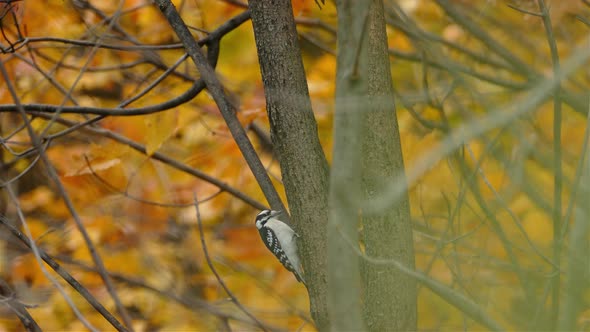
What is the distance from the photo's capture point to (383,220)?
2.36 meters

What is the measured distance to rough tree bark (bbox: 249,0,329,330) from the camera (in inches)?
95.0

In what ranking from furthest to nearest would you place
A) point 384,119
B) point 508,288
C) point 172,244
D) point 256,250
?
point 172,244, point 256,250, point 508,288, point 384,119

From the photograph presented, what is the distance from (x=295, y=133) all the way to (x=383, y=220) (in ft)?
1.65

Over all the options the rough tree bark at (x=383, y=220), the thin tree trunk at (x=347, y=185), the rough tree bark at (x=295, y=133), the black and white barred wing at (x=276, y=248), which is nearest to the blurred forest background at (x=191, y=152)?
the black and white barred wing at (x=276, y=248)

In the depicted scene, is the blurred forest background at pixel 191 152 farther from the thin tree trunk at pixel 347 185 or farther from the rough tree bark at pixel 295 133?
the thin tree trunk at pixel 347 185

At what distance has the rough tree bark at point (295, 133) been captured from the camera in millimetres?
2412

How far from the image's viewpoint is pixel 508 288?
3.45m

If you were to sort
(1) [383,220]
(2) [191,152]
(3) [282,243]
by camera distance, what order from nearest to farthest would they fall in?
(1) [383,220]
(3) [282,243]
(2) [191,152]

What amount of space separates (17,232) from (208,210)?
3785 millimetres

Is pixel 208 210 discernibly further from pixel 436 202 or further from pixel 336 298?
pixel 336 298

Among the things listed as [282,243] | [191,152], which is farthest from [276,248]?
[191,152]

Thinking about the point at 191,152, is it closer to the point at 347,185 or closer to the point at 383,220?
the point at 383,220

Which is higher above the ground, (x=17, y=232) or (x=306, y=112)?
(x=306, y=112)

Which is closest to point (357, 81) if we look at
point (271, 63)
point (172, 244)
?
point (271, 63)
